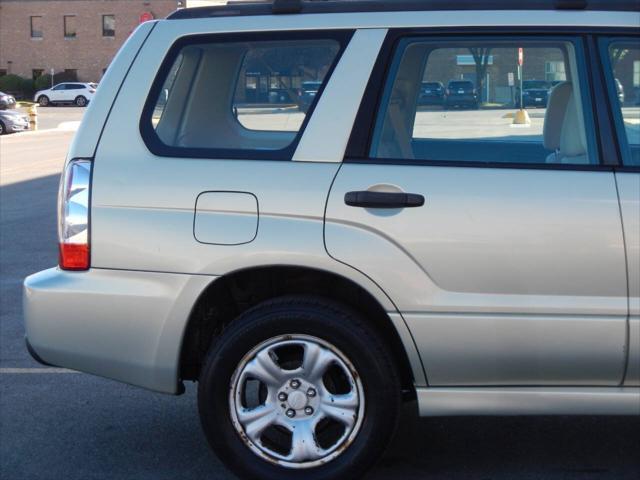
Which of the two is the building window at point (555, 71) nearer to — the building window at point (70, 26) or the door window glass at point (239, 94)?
the door window glass at point (239, 94)

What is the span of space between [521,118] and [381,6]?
78 cm

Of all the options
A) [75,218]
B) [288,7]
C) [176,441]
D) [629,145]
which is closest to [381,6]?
[288,7]

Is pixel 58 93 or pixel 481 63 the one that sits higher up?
pixel 481 63

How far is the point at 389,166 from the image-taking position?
4.16 metres

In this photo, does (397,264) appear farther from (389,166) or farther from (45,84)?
(45,84)

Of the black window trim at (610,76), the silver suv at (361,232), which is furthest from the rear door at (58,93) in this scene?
the black window trim at (610,76)

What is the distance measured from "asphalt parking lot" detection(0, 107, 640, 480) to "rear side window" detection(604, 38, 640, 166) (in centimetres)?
149

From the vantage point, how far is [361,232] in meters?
4.10

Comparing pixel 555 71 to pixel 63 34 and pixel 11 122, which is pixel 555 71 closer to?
pixel 11 122

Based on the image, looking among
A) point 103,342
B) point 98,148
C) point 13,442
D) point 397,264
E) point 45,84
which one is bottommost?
point 45,84

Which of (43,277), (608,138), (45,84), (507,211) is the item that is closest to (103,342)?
(43,277)

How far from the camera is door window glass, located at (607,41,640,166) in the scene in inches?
165

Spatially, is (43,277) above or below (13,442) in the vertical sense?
above

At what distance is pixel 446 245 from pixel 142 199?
1266 millimetres
